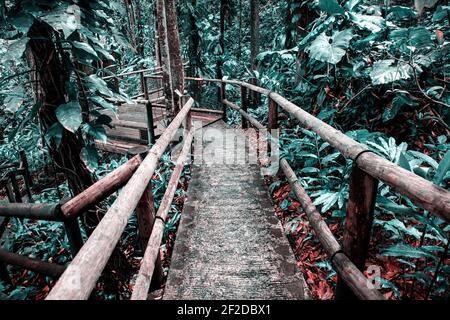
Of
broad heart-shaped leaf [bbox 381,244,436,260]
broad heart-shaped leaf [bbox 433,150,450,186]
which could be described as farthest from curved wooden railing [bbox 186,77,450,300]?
broad heart-shaped leaf [bbox 433,150,450,186]

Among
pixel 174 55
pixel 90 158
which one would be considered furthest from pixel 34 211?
pixel 174 55

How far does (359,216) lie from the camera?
1.62 metres

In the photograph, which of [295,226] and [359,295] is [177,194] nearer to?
[295,226]

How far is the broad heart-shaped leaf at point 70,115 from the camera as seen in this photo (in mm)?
2066

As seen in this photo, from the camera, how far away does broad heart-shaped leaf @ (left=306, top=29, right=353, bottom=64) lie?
3010 millimetres

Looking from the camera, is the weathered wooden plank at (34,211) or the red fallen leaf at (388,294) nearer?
the weathered wooden plank at (34,211)

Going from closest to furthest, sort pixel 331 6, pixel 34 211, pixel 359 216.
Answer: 1. pixel 359 216
2. pixel 34 211
3. pixel 331 6

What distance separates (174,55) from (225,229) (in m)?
4.68

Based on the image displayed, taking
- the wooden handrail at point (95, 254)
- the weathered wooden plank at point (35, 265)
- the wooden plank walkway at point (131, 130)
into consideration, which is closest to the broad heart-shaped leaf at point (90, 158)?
the weathered wooden plank at point (35, 265)

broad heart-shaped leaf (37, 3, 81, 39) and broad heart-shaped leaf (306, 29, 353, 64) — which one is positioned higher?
broad heart-shaped leaf (37, 3, 81, 39)

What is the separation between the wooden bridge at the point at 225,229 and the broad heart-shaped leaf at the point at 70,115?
1.57 ft

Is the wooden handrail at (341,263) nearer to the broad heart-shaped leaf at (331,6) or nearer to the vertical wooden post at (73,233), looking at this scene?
the vertical wooden post at (73,233)

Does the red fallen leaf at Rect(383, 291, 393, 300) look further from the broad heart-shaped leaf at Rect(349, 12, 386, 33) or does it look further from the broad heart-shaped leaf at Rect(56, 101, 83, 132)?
the broad heart-shaped leaf at Rect(349, 12, 386, 33)

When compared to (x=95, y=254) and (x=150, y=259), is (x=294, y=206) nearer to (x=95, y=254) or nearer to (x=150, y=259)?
(x=150, y=259)
